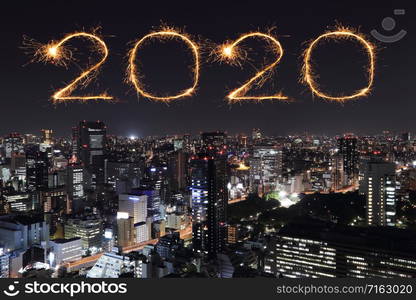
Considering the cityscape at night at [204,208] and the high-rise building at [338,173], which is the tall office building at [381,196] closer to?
the cityscape at night at [204,208]

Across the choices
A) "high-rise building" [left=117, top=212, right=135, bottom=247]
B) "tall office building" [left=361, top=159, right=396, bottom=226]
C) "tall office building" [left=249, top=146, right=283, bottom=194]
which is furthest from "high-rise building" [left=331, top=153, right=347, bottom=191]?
"high-rise building" [left=117, top=212, right=135, bottom=247]

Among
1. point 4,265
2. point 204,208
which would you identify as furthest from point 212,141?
point 4,265

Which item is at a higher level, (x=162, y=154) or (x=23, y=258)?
(x=162, y=154)

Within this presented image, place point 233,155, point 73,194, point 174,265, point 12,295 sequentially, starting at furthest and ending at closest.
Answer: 1. point 233,155
2. point 73,194
3. point 174,265
4. point 12,295

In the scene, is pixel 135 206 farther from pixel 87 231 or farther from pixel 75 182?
pixel 75 182

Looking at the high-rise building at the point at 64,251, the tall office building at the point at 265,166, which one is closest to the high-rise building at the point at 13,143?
the tall office building at the point at 265,166

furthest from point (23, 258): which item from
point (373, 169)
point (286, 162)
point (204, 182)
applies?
point (286, 162)

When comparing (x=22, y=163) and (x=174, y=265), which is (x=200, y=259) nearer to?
(x=174, y=265)
